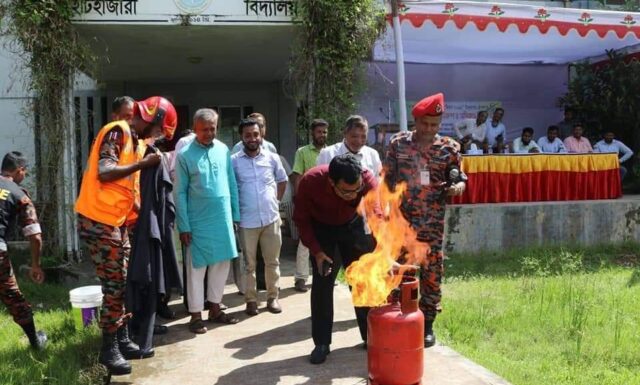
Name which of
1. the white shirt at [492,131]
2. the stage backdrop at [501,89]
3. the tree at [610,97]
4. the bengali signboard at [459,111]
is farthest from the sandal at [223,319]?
the tree at [610,97]

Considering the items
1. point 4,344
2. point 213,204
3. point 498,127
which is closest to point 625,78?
point 498,127

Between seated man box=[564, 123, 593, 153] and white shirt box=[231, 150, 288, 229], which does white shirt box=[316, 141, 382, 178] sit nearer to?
white shirt box=[231, 150, 288, 229]

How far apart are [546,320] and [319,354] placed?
87.1 inches

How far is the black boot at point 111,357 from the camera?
378 centimetres

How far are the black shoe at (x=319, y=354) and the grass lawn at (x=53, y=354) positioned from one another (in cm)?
141

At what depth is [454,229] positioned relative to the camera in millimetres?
8016

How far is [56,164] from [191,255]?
3.42 metres

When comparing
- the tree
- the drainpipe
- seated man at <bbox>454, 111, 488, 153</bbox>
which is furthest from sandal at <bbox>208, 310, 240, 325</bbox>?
the tree

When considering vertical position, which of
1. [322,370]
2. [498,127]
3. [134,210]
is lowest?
[322,370]

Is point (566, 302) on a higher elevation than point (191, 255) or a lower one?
lower

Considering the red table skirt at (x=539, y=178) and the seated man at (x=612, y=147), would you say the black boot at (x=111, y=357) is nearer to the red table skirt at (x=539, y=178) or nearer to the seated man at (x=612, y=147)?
the red table skirt at (x=539, y=178)

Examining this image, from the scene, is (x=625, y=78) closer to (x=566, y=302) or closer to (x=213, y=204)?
(x=566, y=302)

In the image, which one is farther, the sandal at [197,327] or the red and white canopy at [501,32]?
the red and white canopy at [501,32]

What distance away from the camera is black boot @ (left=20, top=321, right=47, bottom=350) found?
436cm
